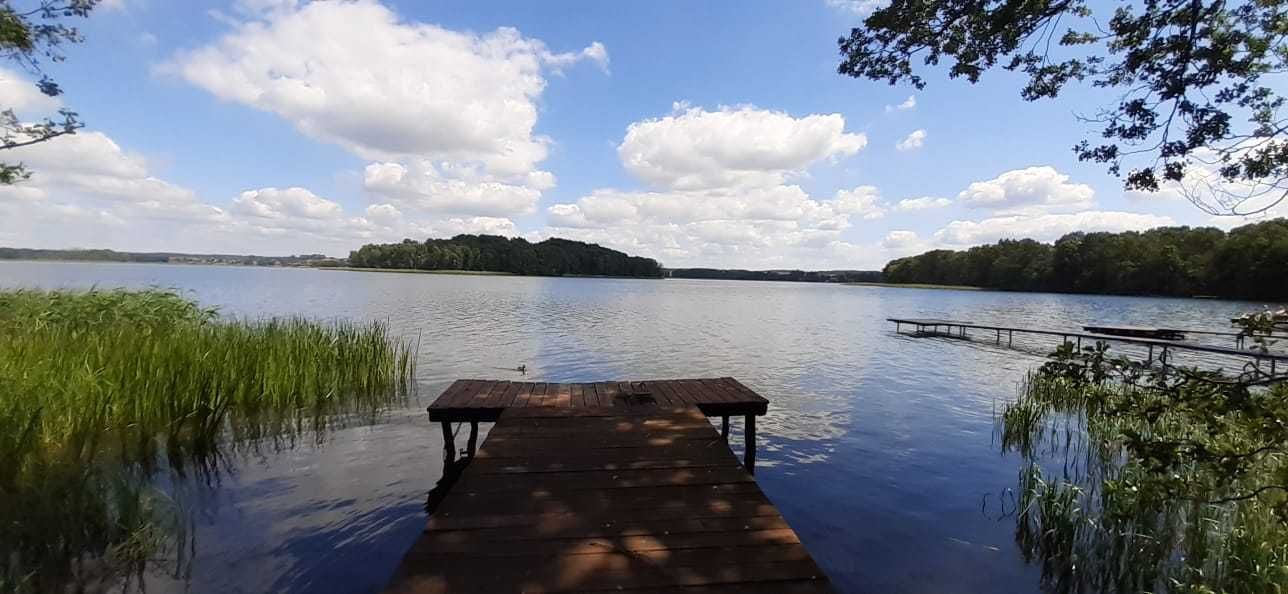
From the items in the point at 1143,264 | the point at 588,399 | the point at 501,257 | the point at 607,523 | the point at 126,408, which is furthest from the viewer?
the point at 501,257

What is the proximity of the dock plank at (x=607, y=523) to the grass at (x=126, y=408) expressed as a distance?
3795 millimetres

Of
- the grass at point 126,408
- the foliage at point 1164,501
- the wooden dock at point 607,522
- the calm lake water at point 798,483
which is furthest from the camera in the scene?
the calm lake water at point 798,483

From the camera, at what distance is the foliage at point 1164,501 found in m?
4.07

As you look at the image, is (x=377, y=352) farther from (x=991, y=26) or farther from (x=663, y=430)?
(x=991, y=26)

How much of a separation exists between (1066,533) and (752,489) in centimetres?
439

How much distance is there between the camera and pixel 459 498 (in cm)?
459

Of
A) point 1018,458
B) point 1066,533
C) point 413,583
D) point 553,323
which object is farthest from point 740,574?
point 553,323

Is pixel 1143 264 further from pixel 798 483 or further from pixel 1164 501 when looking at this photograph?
pixel 1164 501

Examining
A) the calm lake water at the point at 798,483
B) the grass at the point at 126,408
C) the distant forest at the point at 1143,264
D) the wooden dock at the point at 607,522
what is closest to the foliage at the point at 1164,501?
the calm lake water at the point at 798,483

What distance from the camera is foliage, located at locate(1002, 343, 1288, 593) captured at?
13.3ft

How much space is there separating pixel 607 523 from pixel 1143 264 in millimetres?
121991

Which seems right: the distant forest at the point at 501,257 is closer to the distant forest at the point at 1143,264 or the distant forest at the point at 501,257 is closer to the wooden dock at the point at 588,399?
the distant forest at the point at 1143,264

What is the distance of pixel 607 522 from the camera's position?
4242 millimetres

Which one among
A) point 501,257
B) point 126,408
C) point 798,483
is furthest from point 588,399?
point 501,257
